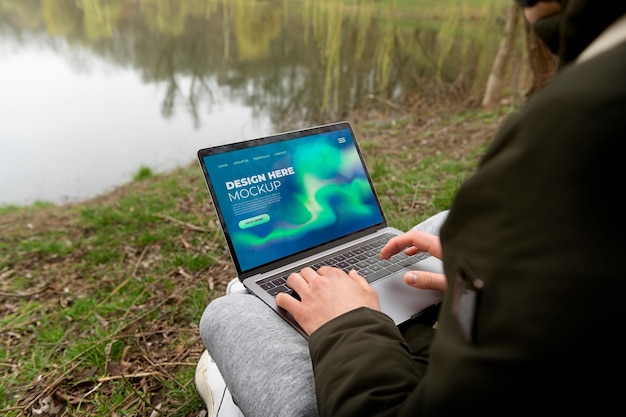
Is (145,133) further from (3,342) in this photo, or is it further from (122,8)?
(122,8)

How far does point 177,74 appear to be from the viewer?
7.09 metres

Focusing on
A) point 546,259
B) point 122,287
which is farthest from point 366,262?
point 122,287

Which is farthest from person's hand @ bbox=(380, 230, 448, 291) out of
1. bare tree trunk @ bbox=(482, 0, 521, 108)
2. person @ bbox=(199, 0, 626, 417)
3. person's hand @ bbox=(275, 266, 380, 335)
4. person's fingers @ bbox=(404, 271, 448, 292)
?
bare tree trunk @ bbox=(482, 0, 521, 108)

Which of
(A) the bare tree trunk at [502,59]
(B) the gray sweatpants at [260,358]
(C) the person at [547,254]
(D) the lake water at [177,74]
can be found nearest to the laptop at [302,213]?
(B) the gray sweatpants at [260,358]

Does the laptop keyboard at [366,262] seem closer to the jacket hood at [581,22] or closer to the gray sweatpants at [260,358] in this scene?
the gray sweatpants at [260,358]

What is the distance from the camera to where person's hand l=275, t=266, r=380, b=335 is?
78 centimetres

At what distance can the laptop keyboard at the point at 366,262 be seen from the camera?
110 cm

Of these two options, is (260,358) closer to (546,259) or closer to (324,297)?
(324,297)

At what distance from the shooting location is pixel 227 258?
89.3 inches

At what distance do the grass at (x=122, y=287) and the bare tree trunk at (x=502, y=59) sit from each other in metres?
1.77

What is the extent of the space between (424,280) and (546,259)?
64 cm

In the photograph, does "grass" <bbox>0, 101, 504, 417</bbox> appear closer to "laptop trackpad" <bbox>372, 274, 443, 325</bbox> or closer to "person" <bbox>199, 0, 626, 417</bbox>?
"laptop trackpad" <bbox>372, 274, 443, 325</bbox>

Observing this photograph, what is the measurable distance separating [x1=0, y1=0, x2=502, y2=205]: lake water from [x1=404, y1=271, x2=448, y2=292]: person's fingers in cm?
396

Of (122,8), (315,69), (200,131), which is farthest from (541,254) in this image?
(122,8)
